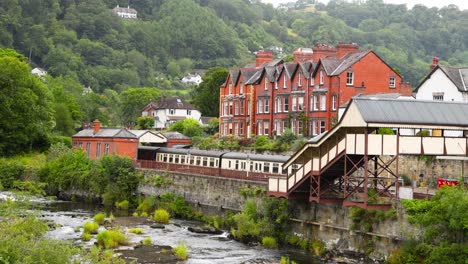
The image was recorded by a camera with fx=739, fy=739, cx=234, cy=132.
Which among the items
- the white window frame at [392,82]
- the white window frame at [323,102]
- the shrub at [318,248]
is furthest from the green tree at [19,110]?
the shrub at [318,248]

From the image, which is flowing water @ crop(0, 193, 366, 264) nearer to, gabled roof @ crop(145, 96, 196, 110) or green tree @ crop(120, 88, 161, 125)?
gabled roof @ crop(145, 96, 196, 110)

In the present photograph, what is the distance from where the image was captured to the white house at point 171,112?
403 feet

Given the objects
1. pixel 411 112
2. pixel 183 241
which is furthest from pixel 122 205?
pixel 411 112

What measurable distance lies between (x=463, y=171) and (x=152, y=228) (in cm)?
1973

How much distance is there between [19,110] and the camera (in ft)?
260

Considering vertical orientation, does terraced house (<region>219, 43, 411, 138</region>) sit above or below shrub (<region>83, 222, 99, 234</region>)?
above

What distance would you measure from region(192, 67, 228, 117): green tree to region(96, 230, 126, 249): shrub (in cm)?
6501

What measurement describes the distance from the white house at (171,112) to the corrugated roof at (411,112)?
83608mm

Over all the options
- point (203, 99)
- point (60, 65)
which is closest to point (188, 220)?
point (203, 99)

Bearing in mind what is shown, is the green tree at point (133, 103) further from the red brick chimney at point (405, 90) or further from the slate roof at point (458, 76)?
the slate roof at point (458, 76)

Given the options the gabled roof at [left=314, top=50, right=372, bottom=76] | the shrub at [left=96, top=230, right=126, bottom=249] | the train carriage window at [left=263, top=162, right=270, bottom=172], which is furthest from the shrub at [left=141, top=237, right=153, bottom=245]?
the gabled roof at [left=314, top=50, right=372, bottom=76]

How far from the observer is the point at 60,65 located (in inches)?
7357

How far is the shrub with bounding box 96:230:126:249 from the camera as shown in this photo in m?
40.0

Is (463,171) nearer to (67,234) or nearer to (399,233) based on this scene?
(399,233)
